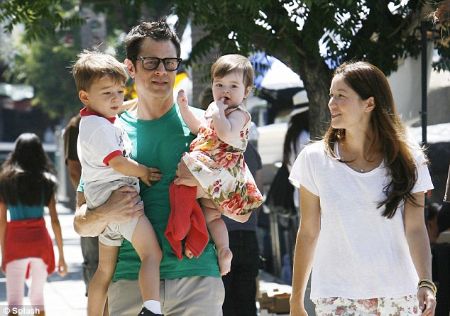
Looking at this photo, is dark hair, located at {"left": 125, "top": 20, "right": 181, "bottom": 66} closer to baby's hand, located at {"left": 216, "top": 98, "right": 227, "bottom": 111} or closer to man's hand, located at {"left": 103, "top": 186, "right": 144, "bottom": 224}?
baby's hand, located at {"left": 216, "top": 98, "right": 227, "bottom": 111}

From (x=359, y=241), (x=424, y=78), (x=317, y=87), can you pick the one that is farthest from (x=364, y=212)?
(x=424, y=78)

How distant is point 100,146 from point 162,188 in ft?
1.04

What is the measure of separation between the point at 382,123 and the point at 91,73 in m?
1.29

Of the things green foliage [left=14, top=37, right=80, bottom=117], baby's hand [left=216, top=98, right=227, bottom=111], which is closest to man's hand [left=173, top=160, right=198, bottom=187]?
baby's hand [left=216, top=98, right=227, bottom=111]

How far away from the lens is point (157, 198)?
442 centimetres

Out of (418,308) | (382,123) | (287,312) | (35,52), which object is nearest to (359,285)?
(418,308)

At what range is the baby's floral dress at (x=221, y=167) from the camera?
433 centimetres

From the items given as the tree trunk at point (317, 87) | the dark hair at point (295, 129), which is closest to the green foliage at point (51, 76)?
the dark hair at point (295, 129)

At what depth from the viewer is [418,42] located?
25.1 feet

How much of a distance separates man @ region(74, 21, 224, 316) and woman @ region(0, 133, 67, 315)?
443cm

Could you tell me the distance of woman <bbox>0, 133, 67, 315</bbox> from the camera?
8.79m

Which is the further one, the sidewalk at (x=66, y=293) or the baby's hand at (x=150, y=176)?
the sidewalk at (x=66, y=293)

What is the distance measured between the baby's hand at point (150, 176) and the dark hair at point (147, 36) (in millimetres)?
493

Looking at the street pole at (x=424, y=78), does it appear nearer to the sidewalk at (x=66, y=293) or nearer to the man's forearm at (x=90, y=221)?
the man's forearm at (x=90, y=221)
